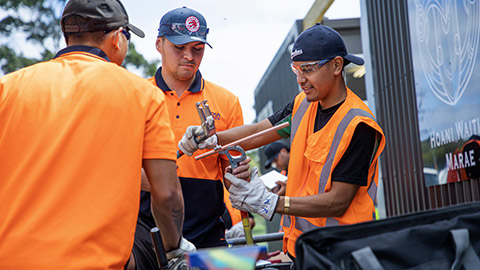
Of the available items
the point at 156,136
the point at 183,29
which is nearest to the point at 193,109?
the point at 183,29

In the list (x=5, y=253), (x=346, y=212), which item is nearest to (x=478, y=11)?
(x=346, y=212)

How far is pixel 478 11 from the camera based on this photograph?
14.4 ft

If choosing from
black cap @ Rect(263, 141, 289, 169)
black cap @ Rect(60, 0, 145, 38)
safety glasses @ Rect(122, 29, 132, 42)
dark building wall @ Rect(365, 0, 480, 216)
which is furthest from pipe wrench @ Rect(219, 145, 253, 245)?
black cap @ Rect(263, 141, 289, 169)

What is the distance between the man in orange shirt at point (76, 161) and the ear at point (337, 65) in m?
1.37

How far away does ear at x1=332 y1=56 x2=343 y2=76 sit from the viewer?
351cm

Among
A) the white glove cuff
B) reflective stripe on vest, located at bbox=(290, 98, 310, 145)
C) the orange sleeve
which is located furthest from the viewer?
reflective stripe on vest, located at bbox=(290, 98, 310, 145)

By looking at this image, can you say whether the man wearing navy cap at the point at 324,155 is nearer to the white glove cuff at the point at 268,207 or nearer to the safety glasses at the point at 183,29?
the white glove cuff at the point at 268,207

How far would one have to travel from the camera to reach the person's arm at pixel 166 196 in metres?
2.48

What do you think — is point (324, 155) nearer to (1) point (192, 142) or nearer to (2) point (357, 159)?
(2) point (357, 159)

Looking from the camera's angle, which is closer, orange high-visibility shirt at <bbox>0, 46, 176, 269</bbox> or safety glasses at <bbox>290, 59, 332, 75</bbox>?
orange high-visibility shirt at <bbox>0, 46, 176, 269</bbox>

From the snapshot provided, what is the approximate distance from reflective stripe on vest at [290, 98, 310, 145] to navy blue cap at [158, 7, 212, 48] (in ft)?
2.53

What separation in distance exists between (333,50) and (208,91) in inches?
37.9

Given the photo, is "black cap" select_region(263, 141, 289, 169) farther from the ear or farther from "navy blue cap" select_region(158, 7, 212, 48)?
the ear

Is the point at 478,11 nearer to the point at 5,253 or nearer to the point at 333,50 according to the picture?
the point at 333,50
